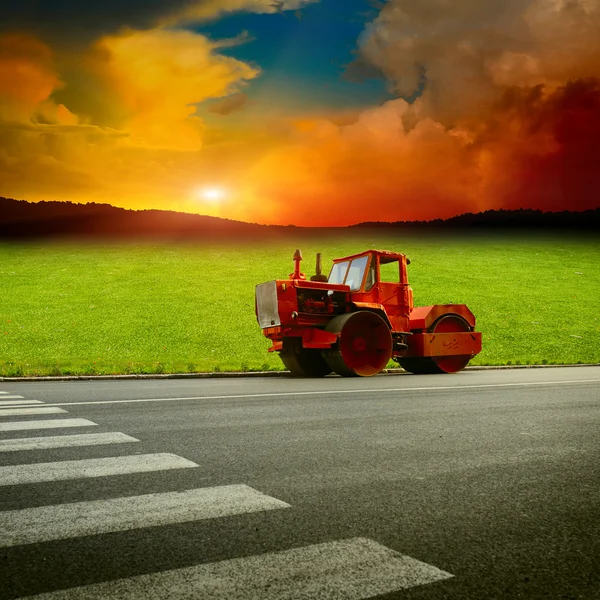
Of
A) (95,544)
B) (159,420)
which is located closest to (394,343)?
(159,420)

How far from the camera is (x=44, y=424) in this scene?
8.15 meters

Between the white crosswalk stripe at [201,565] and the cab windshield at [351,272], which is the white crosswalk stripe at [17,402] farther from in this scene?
the cab windshield at [351,272]

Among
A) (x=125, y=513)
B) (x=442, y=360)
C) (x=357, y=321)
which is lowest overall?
(x=442, y=360)

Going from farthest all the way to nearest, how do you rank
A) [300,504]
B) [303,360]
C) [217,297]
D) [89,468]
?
[217,297] < [303,360] < [89,468] < [300,504]

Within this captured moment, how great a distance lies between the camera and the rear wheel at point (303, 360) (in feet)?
56.9

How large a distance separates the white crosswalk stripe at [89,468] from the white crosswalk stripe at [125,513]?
2.82 ft

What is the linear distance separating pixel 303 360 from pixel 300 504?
43.0 feet

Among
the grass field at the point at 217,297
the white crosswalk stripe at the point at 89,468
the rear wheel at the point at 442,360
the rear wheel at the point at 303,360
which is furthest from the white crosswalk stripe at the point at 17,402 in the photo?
the rear wheel at the point at 442,360

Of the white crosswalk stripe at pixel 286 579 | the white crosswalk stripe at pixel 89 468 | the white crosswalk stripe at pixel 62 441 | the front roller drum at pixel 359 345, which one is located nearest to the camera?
the white crosswalk stripe at pixel 286 579

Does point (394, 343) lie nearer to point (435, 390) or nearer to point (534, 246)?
point (435, 390)

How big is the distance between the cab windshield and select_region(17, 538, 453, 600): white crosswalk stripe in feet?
44.5

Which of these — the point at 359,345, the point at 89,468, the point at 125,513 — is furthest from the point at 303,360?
the point at 125,513

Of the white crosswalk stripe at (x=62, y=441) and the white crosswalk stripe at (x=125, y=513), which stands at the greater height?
the white crosswalk stripe at (x=125, y=513)

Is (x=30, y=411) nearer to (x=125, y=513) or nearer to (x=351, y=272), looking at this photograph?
(x=125, y=513)
